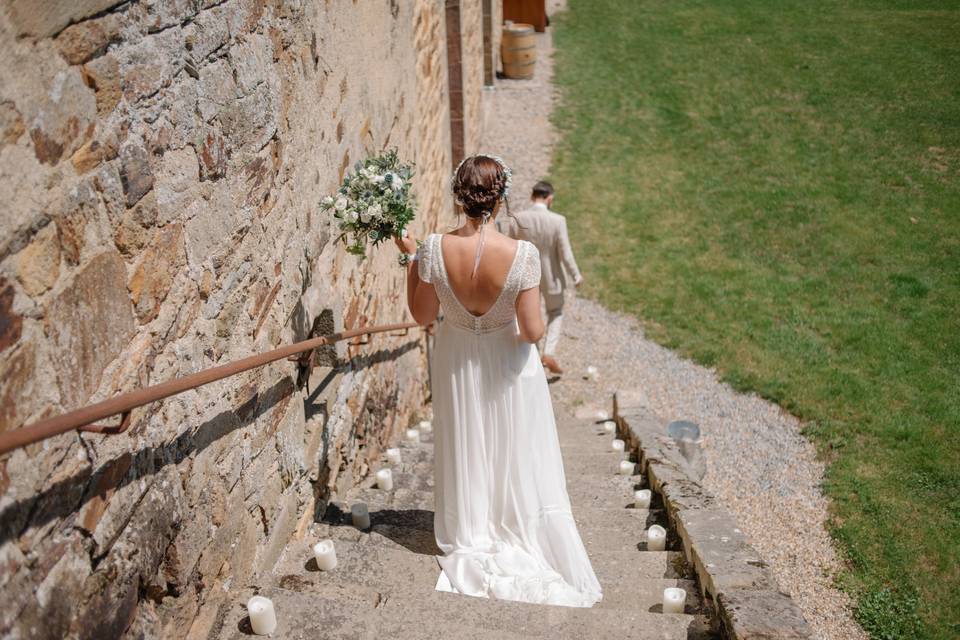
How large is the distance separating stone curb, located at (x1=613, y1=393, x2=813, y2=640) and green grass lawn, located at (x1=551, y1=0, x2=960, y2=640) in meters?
1.43

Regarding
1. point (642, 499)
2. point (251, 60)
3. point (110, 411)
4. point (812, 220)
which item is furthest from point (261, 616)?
point (812, 220)

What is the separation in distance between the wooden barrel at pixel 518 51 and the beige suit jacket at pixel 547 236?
8.94 meters

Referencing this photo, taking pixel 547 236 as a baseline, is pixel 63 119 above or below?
above

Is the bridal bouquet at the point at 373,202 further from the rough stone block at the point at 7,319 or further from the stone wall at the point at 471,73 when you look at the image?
the stone wall at the point at 471,73

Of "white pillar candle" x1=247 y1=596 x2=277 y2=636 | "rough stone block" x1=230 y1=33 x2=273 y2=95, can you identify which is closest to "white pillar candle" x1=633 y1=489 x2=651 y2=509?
"white pillar candle" x1=247 y1=596 x2=277 y2=636

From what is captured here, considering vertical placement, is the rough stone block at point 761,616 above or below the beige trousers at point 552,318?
above

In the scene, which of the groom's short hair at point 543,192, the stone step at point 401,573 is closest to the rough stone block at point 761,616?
the stone step at point 401,573

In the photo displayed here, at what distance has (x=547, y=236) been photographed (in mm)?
6762

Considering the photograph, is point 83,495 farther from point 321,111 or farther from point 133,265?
point 321,111

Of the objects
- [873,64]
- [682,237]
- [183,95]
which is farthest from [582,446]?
[873,64]

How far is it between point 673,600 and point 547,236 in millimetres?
3910

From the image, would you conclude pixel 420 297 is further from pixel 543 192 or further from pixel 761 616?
pixel 543 192

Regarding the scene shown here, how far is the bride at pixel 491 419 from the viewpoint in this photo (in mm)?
3406

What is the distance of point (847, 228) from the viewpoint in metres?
10.3
